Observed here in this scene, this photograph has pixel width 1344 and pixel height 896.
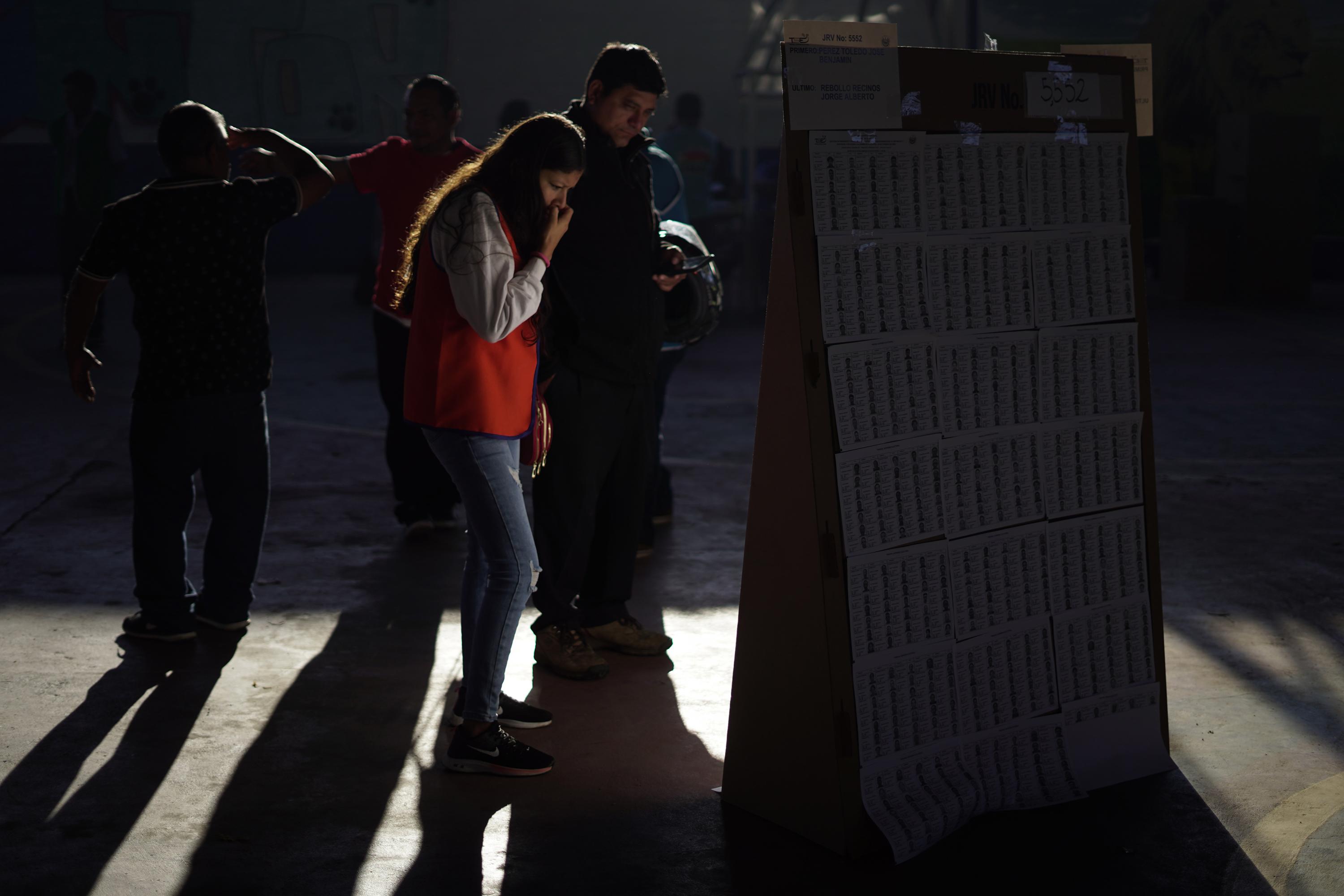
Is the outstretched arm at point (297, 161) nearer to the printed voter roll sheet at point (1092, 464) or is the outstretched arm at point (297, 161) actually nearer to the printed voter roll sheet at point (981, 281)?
the printed voter roll sheet at point (981, 281)

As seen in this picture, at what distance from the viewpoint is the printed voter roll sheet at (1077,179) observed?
10.7ft

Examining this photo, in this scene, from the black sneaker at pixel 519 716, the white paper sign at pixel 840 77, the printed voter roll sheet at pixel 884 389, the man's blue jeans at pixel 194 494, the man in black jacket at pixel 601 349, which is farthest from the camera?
the man's blue jeans at pixel 194 494

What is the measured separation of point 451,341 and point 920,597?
127cm

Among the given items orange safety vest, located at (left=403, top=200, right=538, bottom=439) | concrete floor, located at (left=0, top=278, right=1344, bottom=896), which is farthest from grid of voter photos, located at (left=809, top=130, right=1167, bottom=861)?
orange safety vest, located at (left=403, top=200, right=538, bottom=439)

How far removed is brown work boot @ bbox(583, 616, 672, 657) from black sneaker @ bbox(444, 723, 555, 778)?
92 cm

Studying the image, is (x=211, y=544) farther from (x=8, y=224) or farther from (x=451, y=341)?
(x=8, y=224)

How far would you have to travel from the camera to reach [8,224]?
1752 cm

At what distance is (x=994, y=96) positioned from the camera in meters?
3.15

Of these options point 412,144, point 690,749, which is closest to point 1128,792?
point 690,749

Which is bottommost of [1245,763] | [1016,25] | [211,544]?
[1245,763]

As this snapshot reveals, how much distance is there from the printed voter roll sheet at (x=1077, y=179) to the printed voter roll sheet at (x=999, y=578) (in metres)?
0.76

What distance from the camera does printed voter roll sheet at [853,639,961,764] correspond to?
3066 millimetres

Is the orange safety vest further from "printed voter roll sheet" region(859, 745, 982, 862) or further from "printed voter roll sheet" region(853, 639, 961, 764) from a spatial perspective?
"printed voter roll sheet" region(859, 745, 982, 862)

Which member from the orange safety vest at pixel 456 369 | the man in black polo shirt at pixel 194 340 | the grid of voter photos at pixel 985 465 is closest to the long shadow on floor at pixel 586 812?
the grid of voter photos at pixel 985 465
